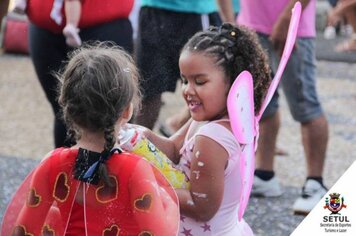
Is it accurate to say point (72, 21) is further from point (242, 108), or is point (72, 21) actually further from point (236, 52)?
point (242, 108)

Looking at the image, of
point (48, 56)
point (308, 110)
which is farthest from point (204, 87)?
point (308, 110)

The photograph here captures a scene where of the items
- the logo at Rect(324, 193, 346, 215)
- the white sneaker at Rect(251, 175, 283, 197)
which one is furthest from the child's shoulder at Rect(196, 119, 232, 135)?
the white sneaker at Rect(251, 175, 283, 197)

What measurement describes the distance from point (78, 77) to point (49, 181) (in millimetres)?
273

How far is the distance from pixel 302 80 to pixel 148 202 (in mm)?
2065

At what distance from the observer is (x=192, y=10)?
13.6 feet

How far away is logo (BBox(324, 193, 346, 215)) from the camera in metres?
3.44

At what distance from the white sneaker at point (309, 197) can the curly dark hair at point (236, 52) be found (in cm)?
141

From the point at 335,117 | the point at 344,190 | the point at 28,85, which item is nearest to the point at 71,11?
the point at 344,190

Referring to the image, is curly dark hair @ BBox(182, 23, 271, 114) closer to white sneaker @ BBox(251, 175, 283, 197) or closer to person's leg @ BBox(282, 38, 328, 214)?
person's leg @ BBox(282, 38, 328, 214)

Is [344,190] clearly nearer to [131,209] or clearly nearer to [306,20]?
[306,20]

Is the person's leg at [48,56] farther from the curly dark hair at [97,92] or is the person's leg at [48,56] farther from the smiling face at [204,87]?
the curly dark hair at [97,92]

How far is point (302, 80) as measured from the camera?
13.8 feet

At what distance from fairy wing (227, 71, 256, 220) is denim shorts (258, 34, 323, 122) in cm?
158

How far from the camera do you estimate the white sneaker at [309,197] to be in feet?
13.5
